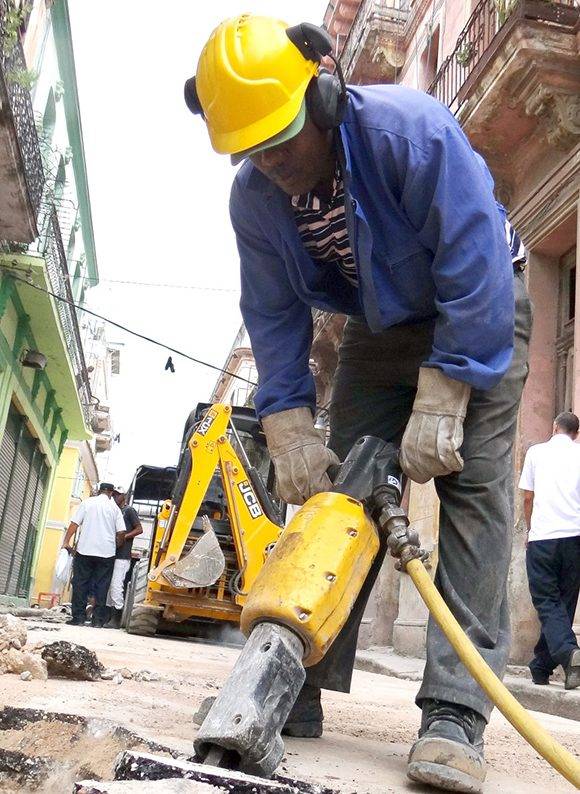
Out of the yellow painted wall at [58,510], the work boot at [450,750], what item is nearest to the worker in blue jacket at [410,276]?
the work boot at [450,750]

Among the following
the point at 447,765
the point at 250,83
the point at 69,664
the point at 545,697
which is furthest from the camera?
the point at 545,697

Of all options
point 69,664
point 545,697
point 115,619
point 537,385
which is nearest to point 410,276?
point 69,664

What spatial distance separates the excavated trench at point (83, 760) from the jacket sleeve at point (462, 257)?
0.99 m

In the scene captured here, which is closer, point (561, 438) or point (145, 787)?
point (145, 787)

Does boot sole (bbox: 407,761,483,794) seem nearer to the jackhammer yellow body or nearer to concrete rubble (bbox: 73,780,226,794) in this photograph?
the jackhammer yellow body

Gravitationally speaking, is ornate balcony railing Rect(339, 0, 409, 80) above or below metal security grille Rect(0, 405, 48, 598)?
above

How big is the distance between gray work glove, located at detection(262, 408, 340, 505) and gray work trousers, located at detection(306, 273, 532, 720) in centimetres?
24

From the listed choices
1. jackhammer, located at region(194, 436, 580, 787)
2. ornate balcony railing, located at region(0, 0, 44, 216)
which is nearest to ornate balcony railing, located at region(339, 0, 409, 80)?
ornate balcony railing, located at region(0, 0, 44, 216)

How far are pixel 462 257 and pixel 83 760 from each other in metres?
1.31

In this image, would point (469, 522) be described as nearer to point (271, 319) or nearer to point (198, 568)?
point (271, 319)

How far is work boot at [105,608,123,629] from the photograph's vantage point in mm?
11191

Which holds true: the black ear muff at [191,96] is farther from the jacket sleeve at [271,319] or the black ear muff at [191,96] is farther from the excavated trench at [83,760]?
the excavated trench at [83,760]

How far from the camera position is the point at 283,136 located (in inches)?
73.5

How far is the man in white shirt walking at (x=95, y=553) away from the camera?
10039 millimetres
